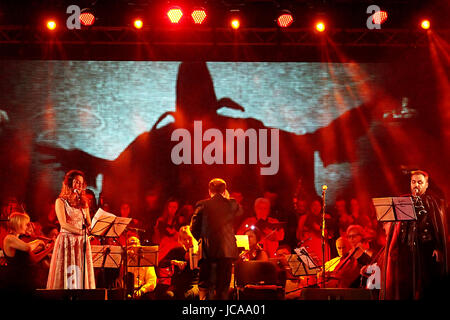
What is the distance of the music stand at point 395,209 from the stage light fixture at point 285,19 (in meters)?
4.23

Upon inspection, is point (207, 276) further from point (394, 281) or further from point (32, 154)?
point (32, 154)

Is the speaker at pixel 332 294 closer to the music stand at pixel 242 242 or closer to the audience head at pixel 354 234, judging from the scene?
the music stand at pixel 242 242

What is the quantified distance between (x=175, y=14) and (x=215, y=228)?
5.01 metres

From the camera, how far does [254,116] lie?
35.3 ft

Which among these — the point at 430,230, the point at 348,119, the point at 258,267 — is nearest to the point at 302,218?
the point at 348,119

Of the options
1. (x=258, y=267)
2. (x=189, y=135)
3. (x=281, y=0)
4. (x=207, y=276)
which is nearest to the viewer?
(x=207, y=276)

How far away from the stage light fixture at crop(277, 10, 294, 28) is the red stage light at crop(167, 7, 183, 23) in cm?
169

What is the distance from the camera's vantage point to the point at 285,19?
9.89 meters

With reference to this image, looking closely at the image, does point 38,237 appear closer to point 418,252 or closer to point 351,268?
point 351,268

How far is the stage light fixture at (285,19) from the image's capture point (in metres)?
9.80

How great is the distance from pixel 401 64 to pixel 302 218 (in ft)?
11.3

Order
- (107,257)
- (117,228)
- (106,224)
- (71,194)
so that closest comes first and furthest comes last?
(71,194)
(106,224)
(117,228)
(107,257)

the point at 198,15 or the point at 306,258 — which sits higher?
the point at 198,15

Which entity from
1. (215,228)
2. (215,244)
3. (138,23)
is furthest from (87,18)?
(215,244)
